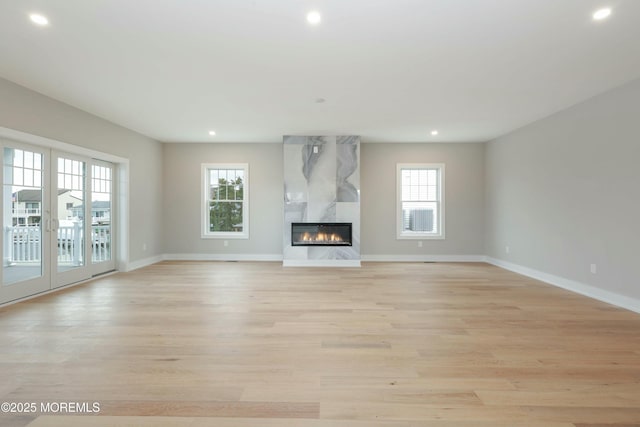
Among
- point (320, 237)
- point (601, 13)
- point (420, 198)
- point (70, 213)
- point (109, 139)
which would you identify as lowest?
point (320, 237)

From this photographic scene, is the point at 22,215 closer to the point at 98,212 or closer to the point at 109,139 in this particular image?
the point at 98,212

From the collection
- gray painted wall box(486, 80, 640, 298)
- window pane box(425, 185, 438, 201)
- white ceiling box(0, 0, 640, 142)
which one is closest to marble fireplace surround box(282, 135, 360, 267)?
white ceiling box(0, 0, 640, 142)

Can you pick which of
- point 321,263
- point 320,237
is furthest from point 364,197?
point 321,263

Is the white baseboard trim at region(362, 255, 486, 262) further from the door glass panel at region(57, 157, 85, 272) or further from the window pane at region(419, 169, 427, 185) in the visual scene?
the door glass panel at region(57, 157, 85, 272)

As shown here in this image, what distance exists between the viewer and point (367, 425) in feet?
5.48

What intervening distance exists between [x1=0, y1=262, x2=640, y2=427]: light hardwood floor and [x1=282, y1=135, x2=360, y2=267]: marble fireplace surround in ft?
7.81

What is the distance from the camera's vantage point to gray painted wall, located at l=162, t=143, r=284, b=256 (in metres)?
7.18

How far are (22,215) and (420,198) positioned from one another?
693 centimetres

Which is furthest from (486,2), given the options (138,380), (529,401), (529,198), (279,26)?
(529,198)

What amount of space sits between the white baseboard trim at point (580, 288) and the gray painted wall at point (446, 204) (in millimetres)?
1190

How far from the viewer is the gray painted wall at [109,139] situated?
3785 millimetres

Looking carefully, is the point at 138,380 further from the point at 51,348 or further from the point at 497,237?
the point at 497,237

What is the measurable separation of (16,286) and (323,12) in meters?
4.78

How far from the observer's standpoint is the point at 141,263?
639 cm
